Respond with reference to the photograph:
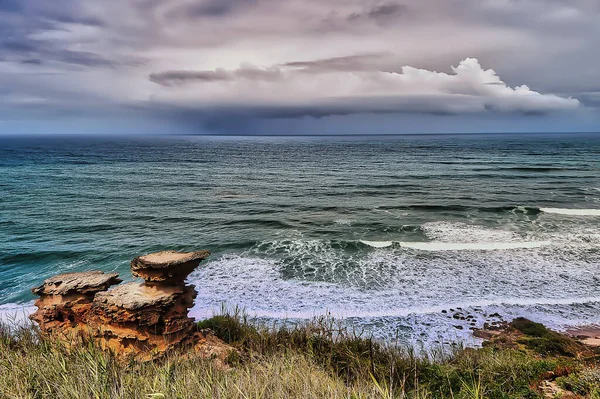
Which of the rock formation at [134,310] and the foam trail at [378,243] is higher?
the rock formation at [134,310]

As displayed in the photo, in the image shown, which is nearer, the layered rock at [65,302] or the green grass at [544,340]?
the layered rock at [65,302]

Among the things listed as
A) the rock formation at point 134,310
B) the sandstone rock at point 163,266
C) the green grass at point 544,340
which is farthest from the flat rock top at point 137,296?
the green grass at point 544,340

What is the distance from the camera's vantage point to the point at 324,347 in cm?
806

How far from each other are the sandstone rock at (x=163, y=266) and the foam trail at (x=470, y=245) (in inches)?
613

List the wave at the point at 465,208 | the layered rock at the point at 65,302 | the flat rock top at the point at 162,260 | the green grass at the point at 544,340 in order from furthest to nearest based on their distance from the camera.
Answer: the wave at the point at 465,208 → the green grass at the point at 544,340 → the layered rock at the point at 65,302 → the flat rock top at the point at 162,260

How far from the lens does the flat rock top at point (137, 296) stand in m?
7.40

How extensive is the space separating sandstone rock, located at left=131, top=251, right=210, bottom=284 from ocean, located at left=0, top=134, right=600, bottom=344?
4.77 metres

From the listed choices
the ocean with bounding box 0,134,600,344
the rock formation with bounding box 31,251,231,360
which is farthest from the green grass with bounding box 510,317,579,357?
the rock formation with bounding box 31,251,231,360

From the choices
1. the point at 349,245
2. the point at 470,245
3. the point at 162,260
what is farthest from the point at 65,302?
the point at 470,245

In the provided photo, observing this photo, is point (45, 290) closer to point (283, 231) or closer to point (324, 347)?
point (324, 347)

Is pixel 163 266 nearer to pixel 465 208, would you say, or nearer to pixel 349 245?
pixel 349 245

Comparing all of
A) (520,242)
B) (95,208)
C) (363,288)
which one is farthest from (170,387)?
(95,208)

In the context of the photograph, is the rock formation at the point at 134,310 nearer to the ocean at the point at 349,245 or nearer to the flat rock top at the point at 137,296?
the flat rock top at the point at 137,296

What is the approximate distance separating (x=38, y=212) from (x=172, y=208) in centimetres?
1058
